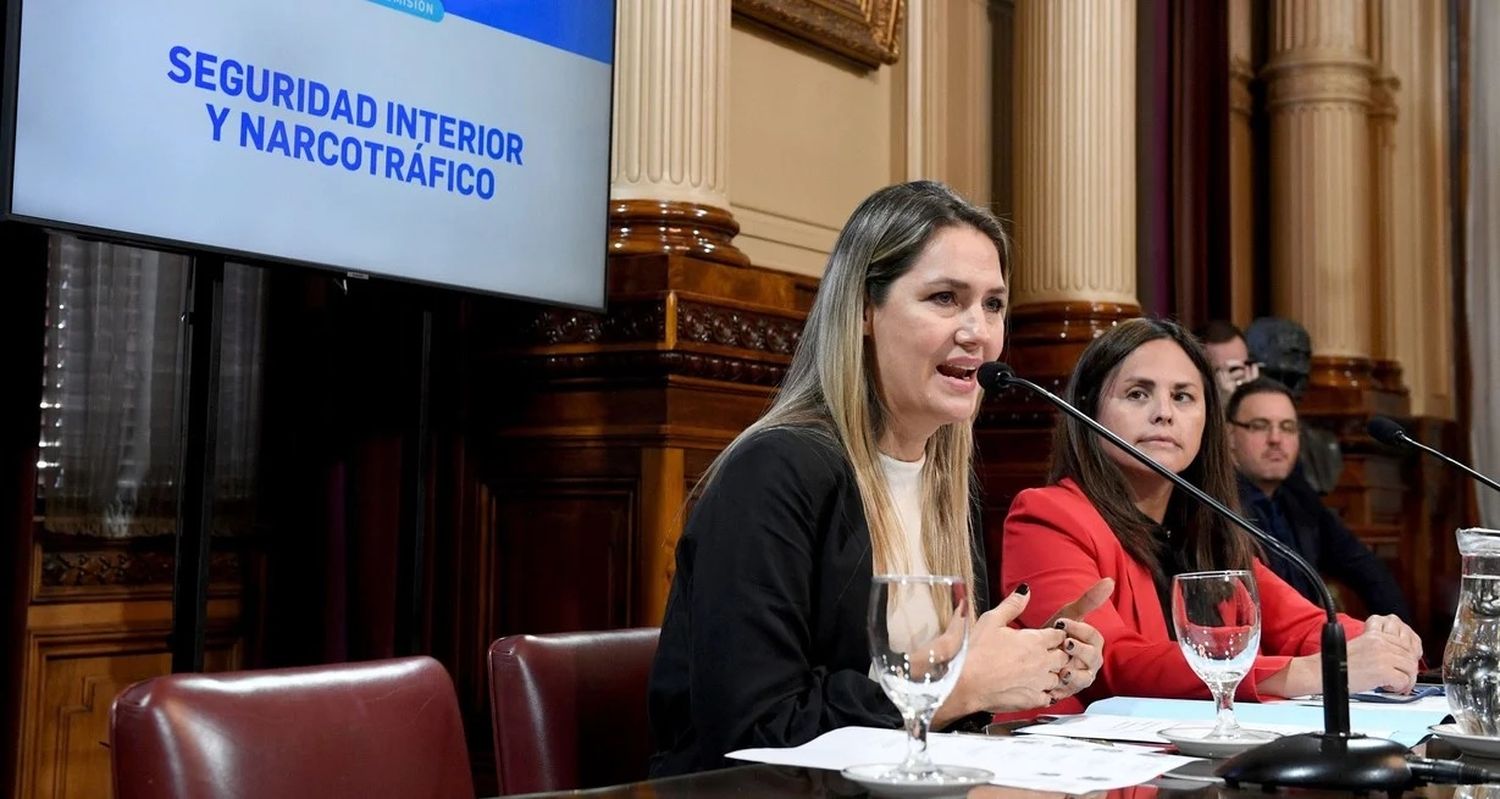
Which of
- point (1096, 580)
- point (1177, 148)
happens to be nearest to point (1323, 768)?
point (1096, 580)

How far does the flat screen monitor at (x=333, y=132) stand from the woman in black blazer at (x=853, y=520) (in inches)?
40.4

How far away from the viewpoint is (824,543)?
1736 mm

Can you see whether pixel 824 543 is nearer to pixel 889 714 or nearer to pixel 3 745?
pixel 889 714

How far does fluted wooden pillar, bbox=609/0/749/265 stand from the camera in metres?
3.36

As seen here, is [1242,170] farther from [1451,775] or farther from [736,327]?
[1451,775]

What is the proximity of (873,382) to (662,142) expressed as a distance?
5.27 ft

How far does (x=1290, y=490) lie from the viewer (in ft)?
14.2

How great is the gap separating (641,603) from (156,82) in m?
1.35

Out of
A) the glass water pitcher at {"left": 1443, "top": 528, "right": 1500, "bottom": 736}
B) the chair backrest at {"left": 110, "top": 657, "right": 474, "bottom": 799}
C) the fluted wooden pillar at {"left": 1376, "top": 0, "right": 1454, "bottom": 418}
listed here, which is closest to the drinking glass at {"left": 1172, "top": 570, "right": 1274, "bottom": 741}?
the glass water pitcher at {"left": 1443, "top": 528, "right": 1500, "bottom": 736}

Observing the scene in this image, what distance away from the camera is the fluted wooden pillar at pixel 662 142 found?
3.36 m

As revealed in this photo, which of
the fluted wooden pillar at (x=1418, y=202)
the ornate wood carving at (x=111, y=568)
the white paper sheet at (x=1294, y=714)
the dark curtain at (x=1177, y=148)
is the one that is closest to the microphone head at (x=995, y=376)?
the white paper sheet at (x=1294, y=714)

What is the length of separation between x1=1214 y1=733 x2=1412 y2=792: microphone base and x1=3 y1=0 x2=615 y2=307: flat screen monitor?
1697mm

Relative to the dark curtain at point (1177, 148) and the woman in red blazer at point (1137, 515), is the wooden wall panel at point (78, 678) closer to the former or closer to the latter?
the woman in red blazer at point (1137, 515)

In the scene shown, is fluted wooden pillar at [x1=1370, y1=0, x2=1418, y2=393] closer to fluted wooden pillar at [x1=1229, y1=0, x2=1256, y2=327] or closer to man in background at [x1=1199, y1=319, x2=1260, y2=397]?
fluted wooden pillar at [x1=1229, y1=0, x2=1256, y2=327]
